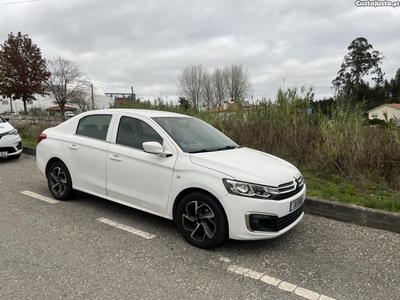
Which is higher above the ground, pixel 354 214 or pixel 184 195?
pixel 184 195

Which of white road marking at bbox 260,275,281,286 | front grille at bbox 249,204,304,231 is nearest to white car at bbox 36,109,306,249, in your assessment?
front grille at bbox 249,204,304,231

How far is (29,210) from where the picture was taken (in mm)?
4707

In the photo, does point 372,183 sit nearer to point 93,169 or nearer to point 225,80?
point 93,169

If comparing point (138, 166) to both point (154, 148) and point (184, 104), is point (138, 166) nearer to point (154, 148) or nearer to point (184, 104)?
point (154, 148)

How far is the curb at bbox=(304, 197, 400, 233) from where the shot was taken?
430 centimetres

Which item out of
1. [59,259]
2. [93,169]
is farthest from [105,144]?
[59,259]

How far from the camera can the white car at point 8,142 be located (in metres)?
8.38

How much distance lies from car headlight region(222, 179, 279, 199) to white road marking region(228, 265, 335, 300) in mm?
765

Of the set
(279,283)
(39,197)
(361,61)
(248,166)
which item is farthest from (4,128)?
(361,61)

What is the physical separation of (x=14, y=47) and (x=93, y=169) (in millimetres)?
28045

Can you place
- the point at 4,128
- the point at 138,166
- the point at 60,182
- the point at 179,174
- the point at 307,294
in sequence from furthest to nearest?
the point at 4,128, the point at 60,182, the point at 138,166, the point at 179,174, the point at 307,294

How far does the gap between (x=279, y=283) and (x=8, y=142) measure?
8.35 m

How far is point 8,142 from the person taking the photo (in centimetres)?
848

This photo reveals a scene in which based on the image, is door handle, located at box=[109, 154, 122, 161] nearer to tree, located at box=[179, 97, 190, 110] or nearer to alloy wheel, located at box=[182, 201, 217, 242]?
alloy wheel, located at box=[182, 201, 217, 242]
